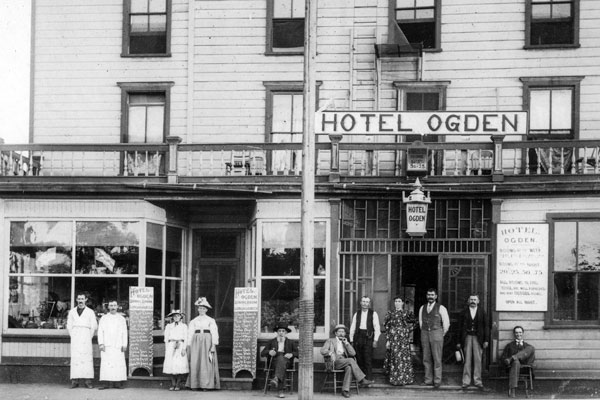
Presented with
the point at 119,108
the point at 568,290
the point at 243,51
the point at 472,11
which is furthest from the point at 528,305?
the point at 119,108

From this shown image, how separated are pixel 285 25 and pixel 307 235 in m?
8.49

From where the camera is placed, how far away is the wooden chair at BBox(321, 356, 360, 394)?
57.6 feet

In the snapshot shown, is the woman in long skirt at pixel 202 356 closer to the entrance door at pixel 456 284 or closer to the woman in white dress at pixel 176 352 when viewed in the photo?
the woman in white dress at pixel 176 352

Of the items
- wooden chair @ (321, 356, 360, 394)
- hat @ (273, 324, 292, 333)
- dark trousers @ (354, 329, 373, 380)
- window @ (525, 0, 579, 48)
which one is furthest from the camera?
window @ (525, 0, 579, 48)

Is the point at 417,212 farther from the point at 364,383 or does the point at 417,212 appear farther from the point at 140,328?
the point at 140,328

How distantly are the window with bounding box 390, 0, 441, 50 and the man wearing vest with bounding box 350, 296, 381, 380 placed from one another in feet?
20.5

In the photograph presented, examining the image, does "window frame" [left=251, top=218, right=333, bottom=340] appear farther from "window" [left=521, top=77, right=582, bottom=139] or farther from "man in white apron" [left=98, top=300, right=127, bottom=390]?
"window" [left=521, top=77, right=582, bottom=139]

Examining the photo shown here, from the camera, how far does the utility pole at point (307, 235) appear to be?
13.9 m

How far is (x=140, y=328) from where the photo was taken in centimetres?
1886

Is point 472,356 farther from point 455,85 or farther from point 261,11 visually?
point 261,11

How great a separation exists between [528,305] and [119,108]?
396 inches

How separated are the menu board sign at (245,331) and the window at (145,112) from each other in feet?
15.4

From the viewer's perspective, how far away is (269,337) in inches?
745

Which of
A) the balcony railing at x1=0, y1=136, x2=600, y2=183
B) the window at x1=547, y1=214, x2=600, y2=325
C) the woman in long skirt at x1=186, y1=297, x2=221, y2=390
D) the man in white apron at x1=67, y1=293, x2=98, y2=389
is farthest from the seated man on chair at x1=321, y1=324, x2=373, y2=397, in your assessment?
the man in white apron at x1=67, y1=293, x2=98, y2=389
